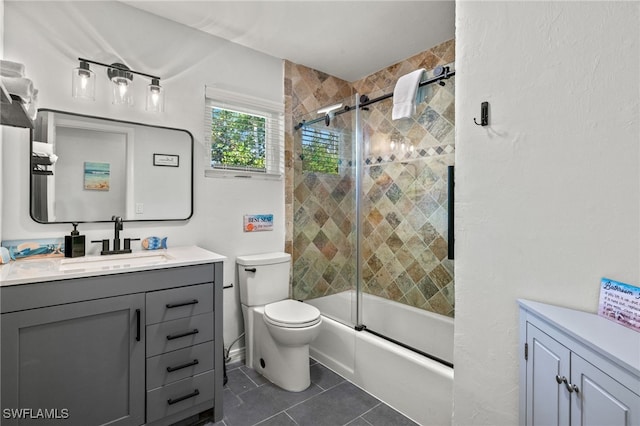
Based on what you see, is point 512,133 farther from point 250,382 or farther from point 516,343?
point 250,382

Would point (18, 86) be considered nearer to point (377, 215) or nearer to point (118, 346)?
point (118, 346)

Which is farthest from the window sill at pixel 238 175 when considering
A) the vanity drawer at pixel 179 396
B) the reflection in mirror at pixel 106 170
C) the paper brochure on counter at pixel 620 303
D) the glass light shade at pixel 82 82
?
the paper brochure on counter at pixel 620 303

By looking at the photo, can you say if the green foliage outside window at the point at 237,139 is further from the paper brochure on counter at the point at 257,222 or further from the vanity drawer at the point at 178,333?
the vanity drawer at the point at 178,333

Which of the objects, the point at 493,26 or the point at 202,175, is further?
the point at 202,175

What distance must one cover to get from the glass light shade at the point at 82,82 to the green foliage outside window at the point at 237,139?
2.54 ft

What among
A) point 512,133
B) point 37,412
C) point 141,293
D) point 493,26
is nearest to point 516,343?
point 512,133

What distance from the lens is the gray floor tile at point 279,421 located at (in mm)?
1751

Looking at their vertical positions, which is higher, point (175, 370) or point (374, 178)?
point (374, 178)

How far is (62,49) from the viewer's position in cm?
183

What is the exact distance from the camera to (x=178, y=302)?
1.65 m

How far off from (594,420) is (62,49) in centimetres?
291

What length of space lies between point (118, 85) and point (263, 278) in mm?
1627

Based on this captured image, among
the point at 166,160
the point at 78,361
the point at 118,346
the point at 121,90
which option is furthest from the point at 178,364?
the point at 121,90

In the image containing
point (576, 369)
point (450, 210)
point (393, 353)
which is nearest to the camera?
point (576, 369)
